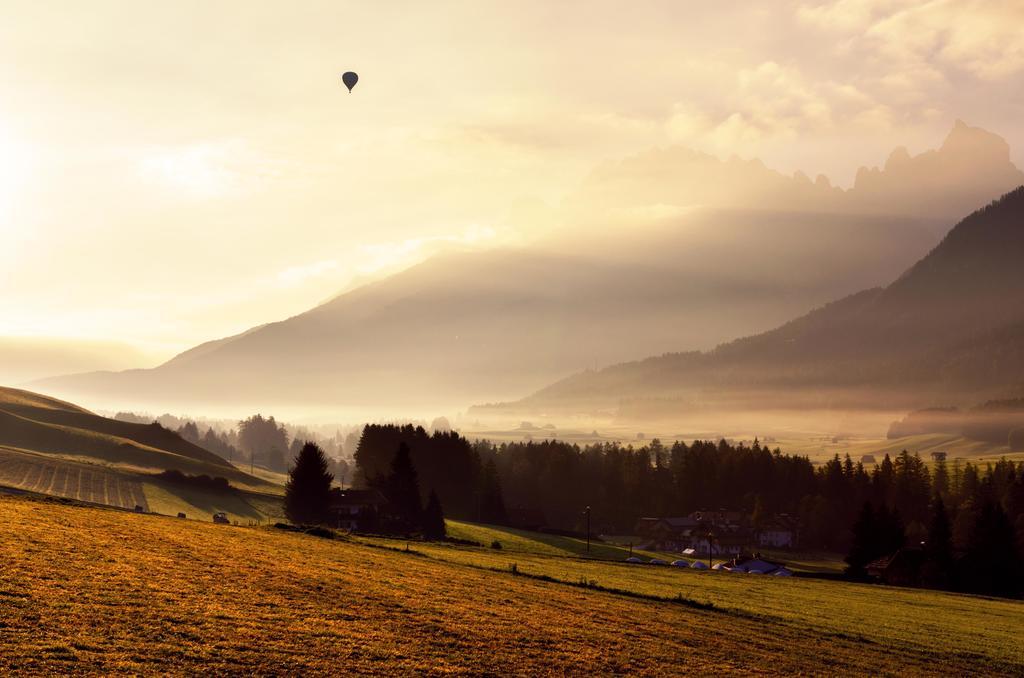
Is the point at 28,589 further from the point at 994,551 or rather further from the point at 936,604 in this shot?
the point at 994,551

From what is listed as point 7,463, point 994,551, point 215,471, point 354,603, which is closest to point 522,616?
point 354,603

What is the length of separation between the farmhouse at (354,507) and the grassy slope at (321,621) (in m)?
74.9

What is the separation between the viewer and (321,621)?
3547 cm

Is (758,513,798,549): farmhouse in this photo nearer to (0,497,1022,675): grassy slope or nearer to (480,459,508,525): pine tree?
(480,459,508,525): pine tree

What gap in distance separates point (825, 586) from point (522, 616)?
56543mm

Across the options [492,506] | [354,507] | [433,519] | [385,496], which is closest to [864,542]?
[433,519]

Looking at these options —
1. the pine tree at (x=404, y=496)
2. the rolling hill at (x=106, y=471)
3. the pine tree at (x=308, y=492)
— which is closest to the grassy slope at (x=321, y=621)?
the pine tree at (x=308, y=492)

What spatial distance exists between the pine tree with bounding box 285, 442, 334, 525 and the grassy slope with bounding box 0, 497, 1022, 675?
206 ft

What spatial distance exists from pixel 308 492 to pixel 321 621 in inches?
3485

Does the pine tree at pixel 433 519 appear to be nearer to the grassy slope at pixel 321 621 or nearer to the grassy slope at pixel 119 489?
the grassy slope at pixel 119 489

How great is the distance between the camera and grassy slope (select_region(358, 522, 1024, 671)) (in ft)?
168

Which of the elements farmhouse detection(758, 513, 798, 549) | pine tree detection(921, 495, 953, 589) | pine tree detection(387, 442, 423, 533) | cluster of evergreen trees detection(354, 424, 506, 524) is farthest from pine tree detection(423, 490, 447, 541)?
farmhouse detection(758, 513, 798, 549)

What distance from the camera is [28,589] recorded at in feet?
111

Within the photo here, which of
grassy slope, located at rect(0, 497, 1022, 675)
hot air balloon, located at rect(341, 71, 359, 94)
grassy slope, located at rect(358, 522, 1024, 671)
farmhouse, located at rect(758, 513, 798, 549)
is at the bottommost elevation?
farmhouse, located at rect(758, 513, 798, 549)
